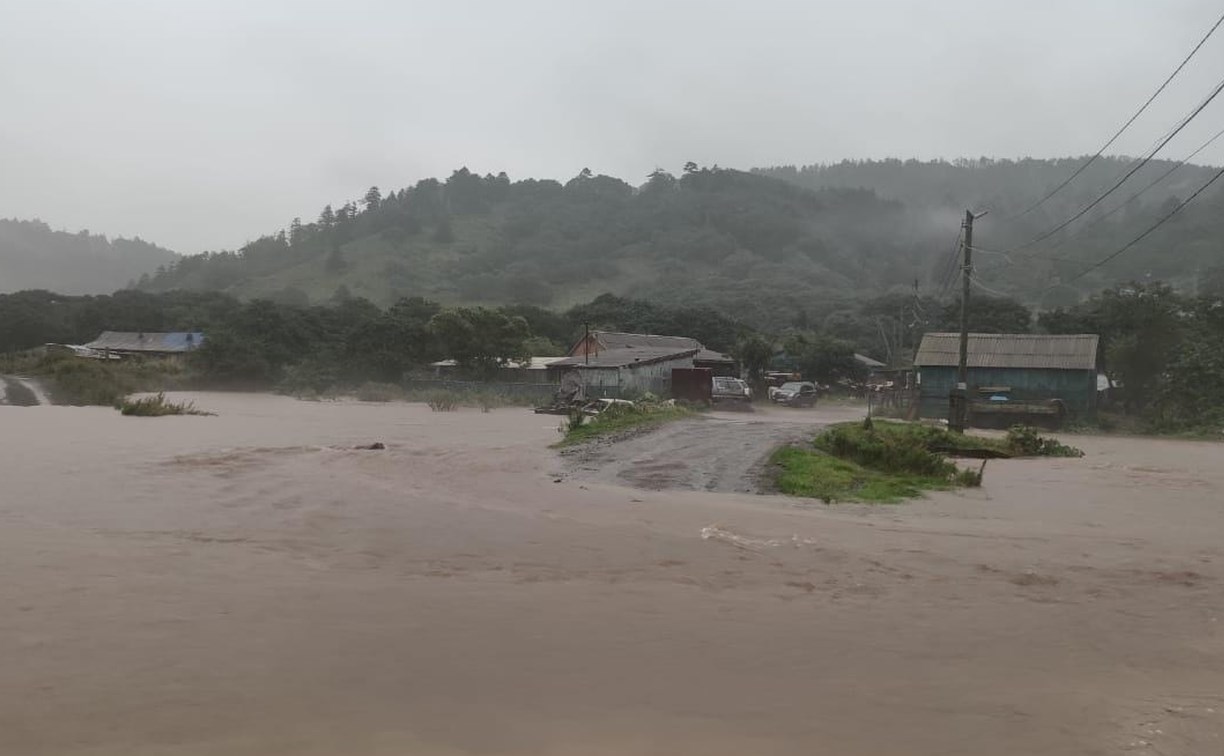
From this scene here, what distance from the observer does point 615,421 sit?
24031mm

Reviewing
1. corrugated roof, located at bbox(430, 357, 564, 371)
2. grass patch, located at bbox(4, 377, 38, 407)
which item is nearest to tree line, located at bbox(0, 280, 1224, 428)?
corrugated roof, located at bbox(430, 357, 564, 371)

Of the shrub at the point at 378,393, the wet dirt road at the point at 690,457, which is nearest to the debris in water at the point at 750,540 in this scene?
the wet dirt road at the point at 690,457

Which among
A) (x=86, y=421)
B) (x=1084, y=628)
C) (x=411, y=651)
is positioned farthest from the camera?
(x=86, y=421)

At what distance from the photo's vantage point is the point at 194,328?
6875 cm

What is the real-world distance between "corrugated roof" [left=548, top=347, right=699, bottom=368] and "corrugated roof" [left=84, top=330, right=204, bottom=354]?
3109 centimetres

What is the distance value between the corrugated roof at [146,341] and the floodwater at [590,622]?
53.3 metres

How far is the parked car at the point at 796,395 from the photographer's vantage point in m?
45.3

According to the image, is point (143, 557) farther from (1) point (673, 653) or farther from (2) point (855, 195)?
(2) point (855, 195)

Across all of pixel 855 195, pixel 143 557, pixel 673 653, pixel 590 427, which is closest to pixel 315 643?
pixel 673 653

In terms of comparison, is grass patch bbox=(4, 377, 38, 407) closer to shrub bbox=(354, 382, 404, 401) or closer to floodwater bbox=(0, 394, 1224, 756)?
shrub bbox=(354, 382, 404, 401)

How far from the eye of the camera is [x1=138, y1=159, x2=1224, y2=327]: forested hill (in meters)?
103

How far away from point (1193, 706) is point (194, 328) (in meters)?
72.3

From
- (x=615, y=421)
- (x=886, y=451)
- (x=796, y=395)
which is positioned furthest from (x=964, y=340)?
(x=796, y=395)

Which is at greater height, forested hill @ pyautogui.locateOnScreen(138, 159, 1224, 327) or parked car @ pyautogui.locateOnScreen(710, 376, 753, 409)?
forested hill @ pyautogui.locateOnScreen(138, 159, 1224, 327)
